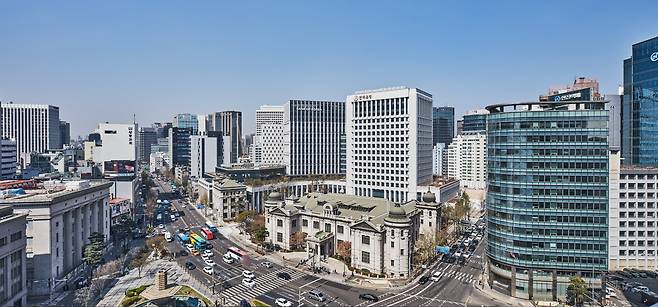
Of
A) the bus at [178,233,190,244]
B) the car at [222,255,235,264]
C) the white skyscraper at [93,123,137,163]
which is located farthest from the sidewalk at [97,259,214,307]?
the white skyscraper at [93,123,137,163]

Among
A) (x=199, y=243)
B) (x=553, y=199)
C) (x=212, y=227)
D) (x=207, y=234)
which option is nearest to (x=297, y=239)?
(x=199, y=243)

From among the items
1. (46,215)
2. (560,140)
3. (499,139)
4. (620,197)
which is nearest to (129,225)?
(46,215)

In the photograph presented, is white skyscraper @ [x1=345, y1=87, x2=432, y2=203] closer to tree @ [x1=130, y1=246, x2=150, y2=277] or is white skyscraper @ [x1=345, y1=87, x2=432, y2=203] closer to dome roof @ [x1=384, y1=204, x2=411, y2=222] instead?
→ dome roof @ [x1=384, y1=204, x2=411, y2=222]

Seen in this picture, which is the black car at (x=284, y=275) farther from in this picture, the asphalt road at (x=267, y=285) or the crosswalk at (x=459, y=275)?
the crosswalk at (x=459, y=275)

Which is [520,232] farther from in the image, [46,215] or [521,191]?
[46,215]

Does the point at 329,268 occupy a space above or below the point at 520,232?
below

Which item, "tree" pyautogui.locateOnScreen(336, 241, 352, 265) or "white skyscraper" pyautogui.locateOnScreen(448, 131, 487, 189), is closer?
"tree" pyautogui.locateOnScreen(336, 241, 352, 265)

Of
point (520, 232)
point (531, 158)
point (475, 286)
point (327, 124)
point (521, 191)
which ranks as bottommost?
point (475, 286)
